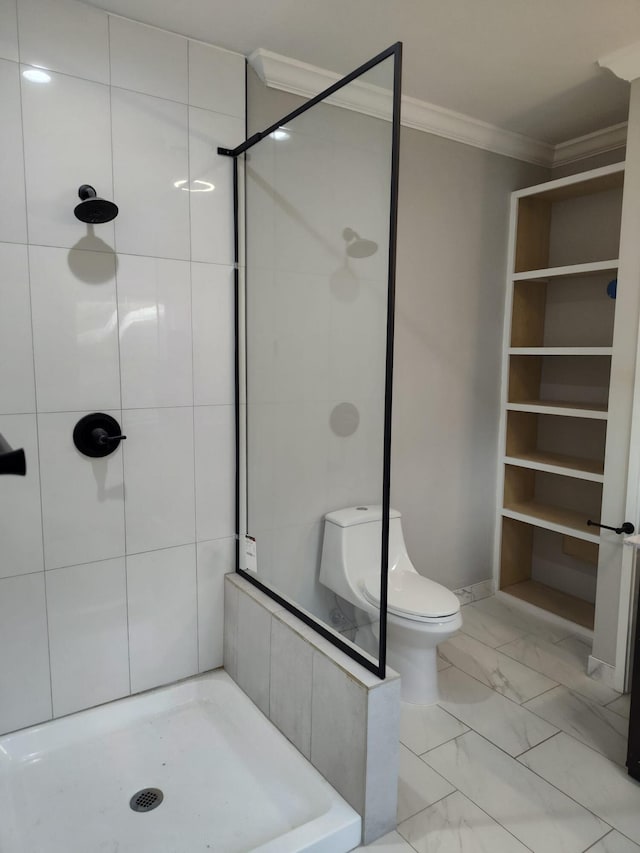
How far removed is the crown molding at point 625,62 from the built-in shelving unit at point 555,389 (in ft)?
2.11

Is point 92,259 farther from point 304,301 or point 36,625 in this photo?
point 36,625

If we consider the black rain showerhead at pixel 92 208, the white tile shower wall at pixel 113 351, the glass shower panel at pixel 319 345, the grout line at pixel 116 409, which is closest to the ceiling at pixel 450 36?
the white tile shower wall at pixel 113 351

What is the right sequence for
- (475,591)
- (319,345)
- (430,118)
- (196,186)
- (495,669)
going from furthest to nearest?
(475,591)
(430,118)
(495,669)
(196,186)
(319,345)

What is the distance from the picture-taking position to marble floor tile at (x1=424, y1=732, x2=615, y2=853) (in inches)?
68.6

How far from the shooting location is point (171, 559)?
2.27 meters

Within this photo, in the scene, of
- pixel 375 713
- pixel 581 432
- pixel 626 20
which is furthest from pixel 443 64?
pixel 375 713

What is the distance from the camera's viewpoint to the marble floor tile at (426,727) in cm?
218

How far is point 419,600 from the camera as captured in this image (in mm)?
2314

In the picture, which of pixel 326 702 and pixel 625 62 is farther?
pixel 625 62

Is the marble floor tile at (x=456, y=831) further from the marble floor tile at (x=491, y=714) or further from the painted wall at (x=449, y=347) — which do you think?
the painted wall at (x=449, y=347)

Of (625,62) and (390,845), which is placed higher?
(625,62)

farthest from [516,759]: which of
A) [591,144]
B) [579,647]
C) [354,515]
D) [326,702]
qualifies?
[591,144]

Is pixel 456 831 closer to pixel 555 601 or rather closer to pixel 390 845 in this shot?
pixel 390 845

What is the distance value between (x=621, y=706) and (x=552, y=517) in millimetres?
992
